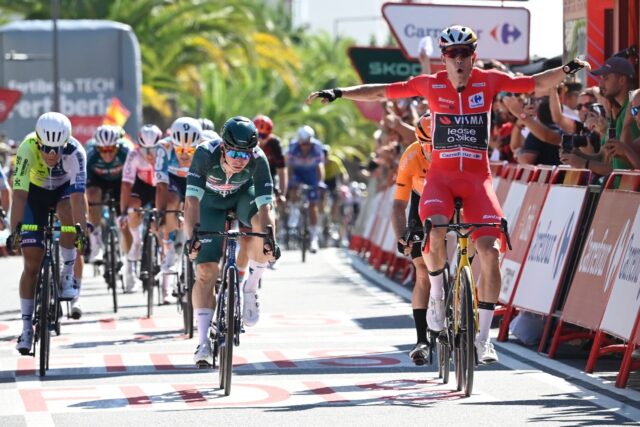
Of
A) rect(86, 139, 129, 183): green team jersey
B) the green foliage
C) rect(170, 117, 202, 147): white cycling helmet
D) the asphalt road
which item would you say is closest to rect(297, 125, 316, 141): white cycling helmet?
rect(86, 139, 129, 183): green team jersey

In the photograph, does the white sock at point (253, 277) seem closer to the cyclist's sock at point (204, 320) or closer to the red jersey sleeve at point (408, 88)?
the cyclist's sock at point (204, 320)

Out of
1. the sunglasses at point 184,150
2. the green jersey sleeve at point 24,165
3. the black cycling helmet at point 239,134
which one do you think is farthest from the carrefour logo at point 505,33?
the black cycling helmet at point 239,134

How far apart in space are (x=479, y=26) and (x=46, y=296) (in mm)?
11276

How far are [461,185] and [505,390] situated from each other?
53.9 inches

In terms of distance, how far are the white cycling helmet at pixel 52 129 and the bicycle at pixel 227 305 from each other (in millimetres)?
1854

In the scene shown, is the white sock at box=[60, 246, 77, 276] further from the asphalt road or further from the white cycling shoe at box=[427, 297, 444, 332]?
the white cycling shoe at box=[427, 297, 444, 332]

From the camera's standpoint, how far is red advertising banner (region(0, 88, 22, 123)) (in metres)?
38.9

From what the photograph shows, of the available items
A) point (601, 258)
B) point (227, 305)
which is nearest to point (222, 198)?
point (227, 305)

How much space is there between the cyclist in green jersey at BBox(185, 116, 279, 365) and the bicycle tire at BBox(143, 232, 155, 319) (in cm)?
494

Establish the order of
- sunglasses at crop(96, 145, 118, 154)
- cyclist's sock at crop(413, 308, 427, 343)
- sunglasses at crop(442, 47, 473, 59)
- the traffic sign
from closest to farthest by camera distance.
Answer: sunglasses at crop(442, 47, 473, 59) < cyclist's sock at crop(413, 308, 427, 343) < sunglasses at crop(96, 145, 118, 154) < the traffic sign

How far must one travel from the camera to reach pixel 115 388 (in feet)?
37.4

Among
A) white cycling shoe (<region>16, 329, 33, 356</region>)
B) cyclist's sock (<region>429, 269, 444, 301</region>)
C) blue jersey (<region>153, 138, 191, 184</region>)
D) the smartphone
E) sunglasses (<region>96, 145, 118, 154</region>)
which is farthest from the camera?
sunglasses (<region>96, 145, 118, 154</region>)

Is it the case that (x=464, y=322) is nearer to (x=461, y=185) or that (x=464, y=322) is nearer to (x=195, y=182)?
(x=461, y=185)

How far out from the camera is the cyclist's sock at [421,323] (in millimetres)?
11938
